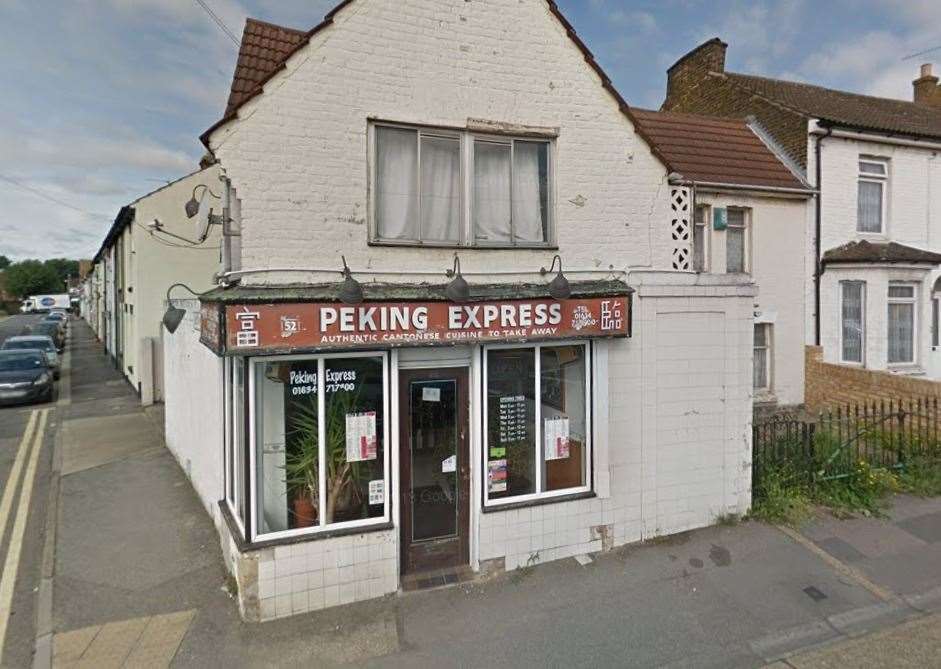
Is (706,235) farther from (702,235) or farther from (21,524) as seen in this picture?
(21,524)

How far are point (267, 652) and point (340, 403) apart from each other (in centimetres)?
227

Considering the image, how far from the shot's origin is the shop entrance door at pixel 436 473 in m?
5.66

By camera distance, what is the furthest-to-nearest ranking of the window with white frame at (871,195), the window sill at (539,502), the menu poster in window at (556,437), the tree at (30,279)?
the tree at (30,279) < the window with white frame at (871,195) < the menu poster in window at (556,437) < the window sill at (539,502)

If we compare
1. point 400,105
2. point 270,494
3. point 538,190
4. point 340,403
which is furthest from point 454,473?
point 400,105

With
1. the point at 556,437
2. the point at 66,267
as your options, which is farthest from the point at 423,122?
the point at 66,267

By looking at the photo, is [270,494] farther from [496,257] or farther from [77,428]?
[77,428]

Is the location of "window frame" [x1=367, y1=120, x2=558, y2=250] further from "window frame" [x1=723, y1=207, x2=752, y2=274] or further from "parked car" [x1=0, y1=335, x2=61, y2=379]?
"parked car" [x1=0, y1=335, x2=61, y2=379]

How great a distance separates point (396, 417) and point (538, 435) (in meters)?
1.77

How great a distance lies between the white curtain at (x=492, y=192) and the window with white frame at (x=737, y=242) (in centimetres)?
887

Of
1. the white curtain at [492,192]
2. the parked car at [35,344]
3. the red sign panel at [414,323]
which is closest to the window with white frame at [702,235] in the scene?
the red sign panel at [414,323]

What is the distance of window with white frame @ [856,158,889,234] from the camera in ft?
45.7

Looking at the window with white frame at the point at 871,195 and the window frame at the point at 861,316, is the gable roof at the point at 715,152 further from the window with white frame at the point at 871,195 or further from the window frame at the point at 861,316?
the window frame at the point at 861,316

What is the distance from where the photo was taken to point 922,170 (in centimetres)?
1439

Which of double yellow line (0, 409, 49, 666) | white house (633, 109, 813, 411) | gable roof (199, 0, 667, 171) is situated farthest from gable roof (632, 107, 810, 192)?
double yellow line (0, 409, 49, 666)
